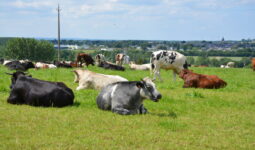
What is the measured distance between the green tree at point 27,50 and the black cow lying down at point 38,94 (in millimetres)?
96500

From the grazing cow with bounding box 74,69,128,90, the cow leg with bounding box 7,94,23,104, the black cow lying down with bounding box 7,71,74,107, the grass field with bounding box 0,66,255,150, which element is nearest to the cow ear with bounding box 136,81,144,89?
the grass field with bounding box 0,66,255,150

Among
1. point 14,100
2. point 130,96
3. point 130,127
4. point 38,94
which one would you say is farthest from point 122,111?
point 14,100

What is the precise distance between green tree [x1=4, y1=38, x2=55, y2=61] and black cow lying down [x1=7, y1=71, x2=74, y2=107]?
96.5 m

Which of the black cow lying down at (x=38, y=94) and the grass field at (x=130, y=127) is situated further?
the black cow lying down at (x=38, y=94)

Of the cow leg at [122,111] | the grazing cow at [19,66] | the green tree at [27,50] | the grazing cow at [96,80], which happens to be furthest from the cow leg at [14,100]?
the green tree at [27,50]

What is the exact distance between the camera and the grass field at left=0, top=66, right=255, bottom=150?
7.59 meters

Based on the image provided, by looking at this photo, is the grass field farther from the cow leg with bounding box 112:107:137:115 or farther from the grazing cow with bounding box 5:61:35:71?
the grazing cow with bounding box 5:61:35:71

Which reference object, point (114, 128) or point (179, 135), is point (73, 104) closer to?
point (114, 128)

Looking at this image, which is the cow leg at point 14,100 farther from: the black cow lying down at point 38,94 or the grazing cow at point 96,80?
the grazing cow at point 96,80

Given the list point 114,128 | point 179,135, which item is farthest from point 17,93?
point 179,135

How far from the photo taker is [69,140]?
7.73m

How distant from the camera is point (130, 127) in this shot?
29.9 ft

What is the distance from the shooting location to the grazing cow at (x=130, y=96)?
34.9 ft

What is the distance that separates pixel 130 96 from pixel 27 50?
102m
